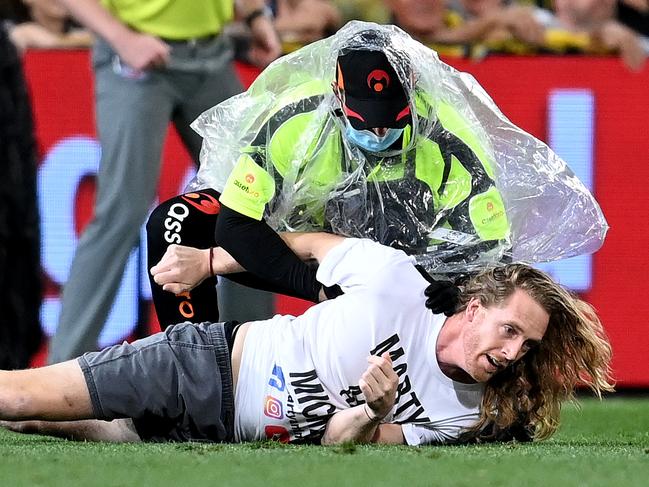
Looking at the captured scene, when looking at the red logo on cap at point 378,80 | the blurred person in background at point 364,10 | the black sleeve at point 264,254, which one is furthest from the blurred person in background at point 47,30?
the red logo on cap at point 378,80

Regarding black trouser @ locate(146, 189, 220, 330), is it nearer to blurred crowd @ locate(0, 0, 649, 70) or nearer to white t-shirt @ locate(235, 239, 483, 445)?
white t-shirt @ locate(235, 239, 483, 445)

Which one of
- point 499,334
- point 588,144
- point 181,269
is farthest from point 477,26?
point 499,334

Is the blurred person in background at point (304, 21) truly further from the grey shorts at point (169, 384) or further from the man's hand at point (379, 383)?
the man's hand at point (379, 383)

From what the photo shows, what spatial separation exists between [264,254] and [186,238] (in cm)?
38

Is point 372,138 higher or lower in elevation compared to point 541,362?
higher

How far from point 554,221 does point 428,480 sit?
1434mm

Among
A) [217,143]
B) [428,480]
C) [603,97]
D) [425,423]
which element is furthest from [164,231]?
[603,97]

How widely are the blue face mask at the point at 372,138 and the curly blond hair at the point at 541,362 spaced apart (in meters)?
0.46

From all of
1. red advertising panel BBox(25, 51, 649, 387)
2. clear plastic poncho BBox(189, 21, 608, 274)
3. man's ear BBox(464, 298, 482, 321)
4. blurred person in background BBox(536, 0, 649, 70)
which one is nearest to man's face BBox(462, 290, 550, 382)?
man's ear BBox(464, 298, 482, 321)

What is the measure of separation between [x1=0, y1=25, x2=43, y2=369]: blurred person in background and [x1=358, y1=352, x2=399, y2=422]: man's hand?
2.70 meters

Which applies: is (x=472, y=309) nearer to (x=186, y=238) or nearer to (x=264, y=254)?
(x=264, y=254)

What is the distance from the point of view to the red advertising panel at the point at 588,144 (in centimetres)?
637

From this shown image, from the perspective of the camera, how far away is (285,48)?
6.33 m

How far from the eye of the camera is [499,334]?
3.98m
